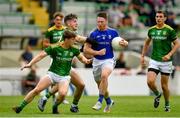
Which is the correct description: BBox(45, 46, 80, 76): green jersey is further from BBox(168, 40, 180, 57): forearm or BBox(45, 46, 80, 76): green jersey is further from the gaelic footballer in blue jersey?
BBox(168, 40, 180, 57): forearm

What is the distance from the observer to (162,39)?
22.5m

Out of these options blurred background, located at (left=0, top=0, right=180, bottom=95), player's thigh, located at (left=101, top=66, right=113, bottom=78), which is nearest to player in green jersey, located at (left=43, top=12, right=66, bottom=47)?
player's thigh, located at (left=101, top=66, right=113, bottom=78)

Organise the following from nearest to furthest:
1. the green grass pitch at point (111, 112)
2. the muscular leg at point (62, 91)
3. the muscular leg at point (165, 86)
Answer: the muscular leg at point (62, 91) < the green grass pitch at point (111, 112) < the muscular leg at point (165, 86)

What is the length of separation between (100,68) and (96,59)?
25 centimetres

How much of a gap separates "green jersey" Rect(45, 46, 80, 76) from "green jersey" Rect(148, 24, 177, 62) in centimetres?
315

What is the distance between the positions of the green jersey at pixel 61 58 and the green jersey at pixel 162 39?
124 inches

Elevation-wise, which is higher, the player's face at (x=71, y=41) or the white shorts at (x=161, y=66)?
the player's face at (x=71, y=41)

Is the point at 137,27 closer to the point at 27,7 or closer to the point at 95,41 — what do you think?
the point at 27,7

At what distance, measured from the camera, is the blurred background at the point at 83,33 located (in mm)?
33312

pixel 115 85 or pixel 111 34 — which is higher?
pixel 111 34

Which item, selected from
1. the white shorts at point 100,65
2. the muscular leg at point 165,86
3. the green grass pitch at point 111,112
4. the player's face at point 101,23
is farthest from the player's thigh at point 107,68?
the muscular leg at point 165,86

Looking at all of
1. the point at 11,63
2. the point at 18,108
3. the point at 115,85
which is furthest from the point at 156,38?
the point at 11,63

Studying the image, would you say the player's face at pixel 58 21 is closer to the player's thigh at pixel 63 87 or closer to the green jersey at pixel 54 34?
the green jersey at pixel 54 34

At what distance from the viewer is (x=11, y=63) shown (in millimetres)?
35500
